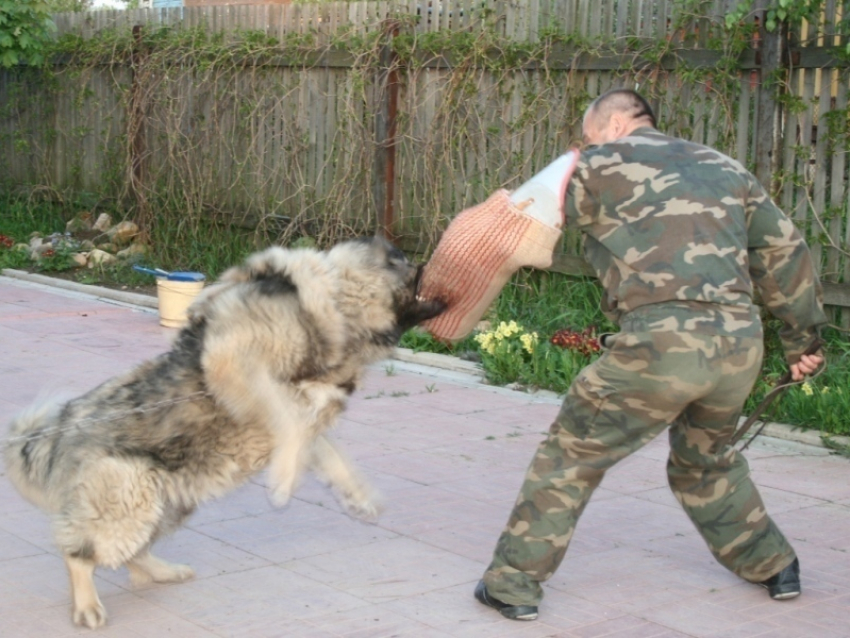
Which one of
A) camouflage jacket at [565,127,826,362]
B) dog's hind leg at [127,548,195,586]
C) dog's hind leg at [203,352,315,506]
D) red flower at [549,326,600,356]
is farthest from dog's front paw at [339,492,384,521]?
red flower at [549,326,600,356]

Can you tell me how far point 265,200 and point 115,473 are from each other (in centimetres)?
856

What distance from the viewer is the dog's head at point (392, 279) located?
15.3 feet

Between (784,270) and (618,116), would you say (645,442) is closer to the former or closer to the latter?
(784,270)

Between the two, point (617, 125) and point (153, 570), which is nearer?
point (617, 125)

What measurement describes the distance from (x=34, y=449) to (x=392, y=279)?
154cm

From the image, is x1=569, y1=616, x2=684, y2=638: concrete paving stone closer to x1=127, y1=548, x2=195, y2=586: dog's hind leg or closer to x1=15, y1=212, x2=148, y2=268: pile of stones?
x1=127, y1=548, x2=195, y2=586: dog's hind leg

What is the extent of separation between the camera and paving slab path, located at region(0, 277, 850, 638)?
4.50 m

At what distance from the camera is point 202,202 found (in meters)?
13.2

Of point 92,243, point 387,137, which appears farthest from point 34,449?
point 92,243

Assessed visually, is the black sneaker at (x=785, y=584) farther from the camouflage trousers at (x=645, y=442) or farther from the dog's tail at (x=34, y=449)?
the dog's tail at (x=34, y=449)

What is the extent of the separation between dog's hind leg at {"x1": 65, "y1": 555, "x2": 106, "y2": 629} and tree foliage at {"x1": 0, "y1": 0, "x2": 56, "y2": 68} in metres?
11.5

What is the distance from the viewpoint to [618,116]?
177 inches

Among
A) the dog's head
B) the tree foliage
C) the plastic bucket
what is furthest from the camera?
the tree foliage

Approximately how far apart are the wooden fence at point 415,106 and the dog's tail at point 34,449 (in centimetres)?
569
